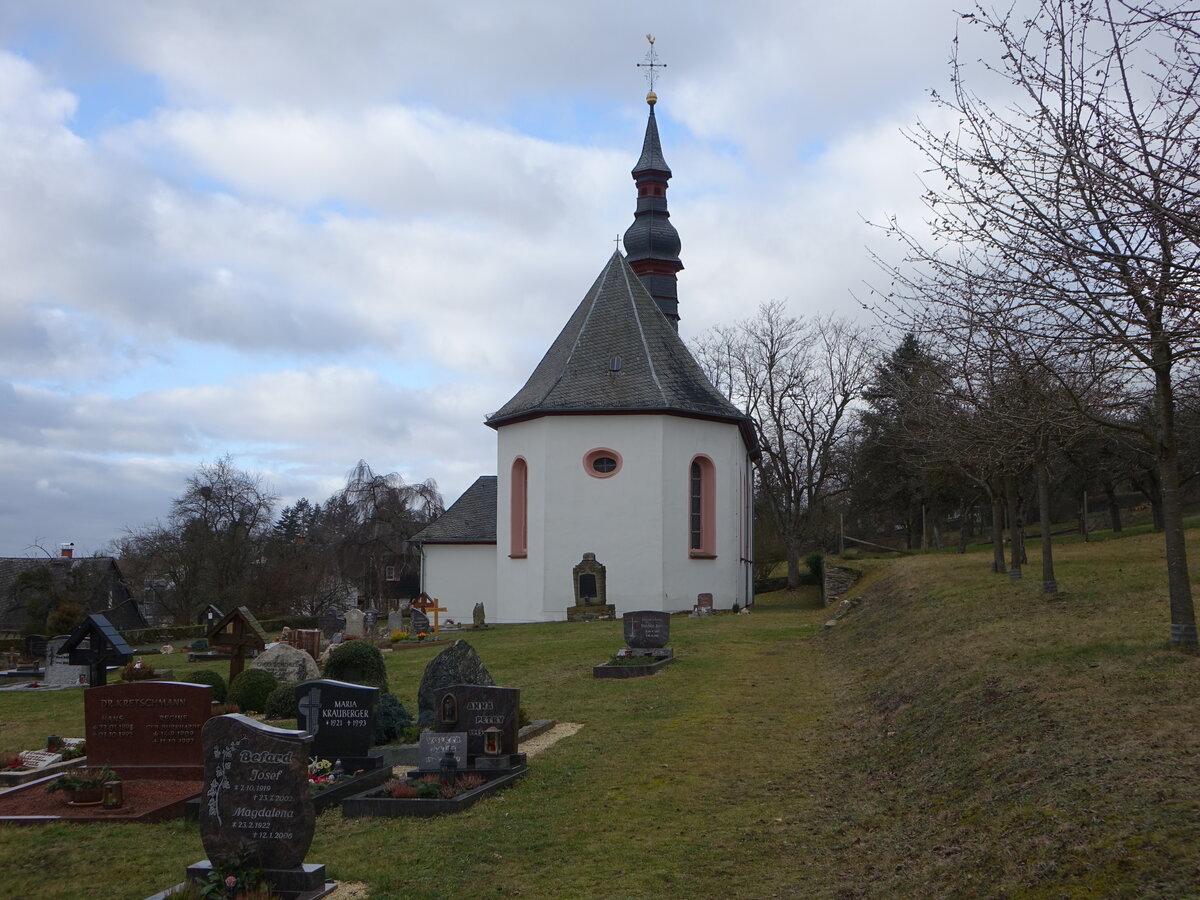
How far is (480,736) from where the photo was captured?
1105 centimetres

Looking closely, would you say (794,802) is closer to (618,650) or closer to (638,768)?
(638,768)

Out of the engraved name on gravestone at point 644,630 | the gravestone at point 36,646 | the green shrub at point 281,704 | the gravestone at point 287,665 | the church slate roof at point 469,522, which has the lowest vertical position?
the gravestone at point 36,646

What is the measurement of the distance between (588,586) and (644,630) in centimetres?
1120

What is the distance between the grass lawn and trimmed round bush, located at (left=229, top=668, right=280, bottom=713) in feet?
9.41

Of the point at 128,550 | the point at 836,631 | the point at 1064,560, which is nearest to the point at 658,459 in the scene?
the point at 836,631

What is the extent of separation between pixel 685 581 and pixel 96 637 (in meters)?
18.4

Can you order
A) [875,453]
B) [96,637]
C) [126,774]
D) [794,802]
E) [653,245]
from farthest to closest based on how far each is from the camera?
[875,453]
[653,245]
[96,637]
[126,774]
[794,802]

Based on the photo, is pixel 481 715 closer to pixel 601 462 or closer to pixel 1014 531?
pixel 1014 531

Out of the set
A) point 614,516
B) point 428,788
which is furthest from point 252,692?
point 614,516

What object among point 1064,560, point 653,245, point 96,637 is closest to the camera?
point 96,637

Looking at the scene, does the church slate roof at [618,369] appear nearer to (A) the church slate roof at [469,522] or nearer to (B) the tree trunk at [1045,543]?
(A) the church slate roof at [469,522]

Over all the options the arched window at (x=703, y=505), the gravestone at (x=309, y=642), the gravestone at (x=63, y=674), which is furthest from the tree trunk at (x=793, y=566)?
the gravestone at (x=63, y=674)

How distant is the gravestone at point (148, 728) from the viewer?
11828 millimetres

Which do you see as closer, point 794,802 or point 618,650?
point 794,802
